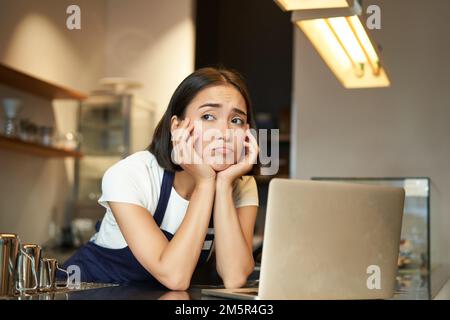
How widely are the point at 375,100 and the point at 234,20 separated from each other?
220 cm

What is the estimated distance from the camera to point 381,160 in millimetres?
3785

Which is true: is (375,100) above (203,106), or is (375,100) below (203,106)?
above

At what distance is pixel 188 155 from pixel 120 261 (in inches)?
13.2

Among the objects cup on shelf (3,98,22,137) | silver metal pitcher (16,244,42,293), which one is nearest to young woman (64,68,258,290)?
silver metal pitcher (16,244,42,293)

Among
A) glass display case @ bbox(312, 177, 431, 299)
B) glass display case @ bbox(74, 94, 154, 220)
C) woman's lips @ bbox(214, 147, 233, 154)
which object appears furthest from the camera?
glass display case @ bbox(74, 94, 154, 220)

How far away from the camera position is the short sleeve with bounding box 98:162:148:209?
1.67 m

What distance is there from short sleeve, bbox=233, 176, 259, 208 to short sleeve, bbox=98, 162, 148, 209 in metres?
0.29

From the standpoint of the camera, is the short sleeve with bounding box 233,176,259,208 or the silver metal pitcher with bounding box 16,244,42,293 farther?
the short sleeve with bounding box 233,176,259,208

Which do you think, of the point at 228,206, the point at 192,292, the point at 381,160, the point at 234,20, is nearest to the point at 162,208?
the point at 228,206

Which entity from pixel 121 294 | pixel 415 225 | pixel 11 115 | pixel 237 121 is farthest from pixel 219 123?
pixel 11 115

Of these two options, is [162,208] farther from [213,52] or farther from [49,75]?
[213,52]

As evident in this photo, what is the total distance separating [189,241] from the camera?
1618 millimetres

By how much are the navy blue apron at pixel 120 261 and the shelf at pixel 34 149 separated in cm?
196

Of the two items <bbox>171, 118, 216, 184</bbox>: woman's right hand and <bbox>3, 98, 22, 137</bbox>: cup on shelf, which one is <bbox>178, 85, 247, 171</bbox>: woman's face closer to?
<bbox>171, 118, 216, 184</bbox>: woman's right hand
